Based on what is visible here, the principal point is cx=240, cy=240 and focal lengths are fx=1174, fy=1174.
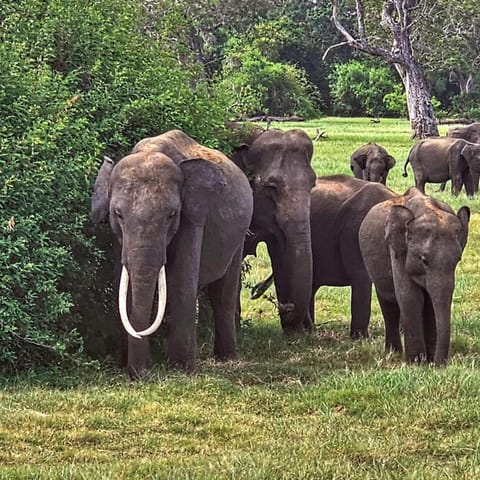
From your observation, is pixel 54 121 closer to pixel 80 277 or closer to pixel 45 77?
pixel 45 77

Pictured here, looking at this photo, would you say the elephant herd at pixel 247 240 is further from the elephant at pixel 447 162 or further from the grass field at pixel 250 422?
the elephant at pixel 447 162

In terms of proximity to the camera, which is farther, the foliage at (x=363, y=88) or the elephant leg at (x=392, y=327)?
the foliage at (x=363, y=88)

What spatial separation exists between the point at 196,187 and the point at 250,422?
1933mm

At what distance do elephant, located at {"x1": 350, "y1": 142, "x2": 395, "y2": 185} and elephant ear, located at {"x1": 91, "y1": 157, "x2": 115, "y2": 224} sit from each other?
1322 cm

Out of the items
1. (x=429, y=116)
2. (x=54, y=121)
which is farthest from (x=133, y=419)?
(x=429, y=116)

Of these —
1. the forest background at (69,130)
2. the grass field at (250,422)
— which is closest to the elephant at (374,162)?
the forest background at (69,130)

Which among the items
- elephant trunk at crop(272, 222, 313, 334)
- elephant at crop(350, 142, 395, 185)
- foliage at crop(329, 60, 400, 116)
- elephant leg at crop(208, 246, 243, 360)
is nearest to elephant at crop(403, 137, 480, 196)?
elephant at crop(350, 142, 395, 185)

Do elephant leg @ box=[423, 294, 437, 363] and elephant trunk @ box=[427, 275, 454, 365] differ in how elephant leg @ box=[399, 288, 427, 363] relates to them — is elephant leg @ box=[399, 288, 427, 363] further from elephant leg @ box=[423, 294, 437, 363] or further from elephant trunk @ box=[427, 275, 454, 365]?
elephant trunk @ box=[427, 275, 454, 365]

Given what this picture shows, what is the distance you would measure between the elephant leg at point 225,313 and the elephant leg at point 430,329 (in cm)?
161

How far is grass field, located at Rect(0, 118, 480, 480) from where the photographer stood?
583cm

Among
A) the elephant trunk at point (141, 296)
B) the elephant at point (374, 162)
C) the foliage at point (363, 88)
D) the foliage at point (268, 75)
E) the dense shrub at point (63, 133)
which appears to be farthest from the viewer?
the foliage at point (363, 88)

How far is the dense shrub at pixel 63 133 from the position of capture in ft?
26.4

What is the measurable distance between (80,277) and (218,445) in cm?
285

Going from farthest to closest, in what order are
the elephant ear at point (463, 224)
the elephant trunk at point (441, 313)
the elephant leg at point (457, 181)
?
the elephant leg at point (457, 181), the elephant ear at point (463, 224), the elephant trunk at point (441, 313)
